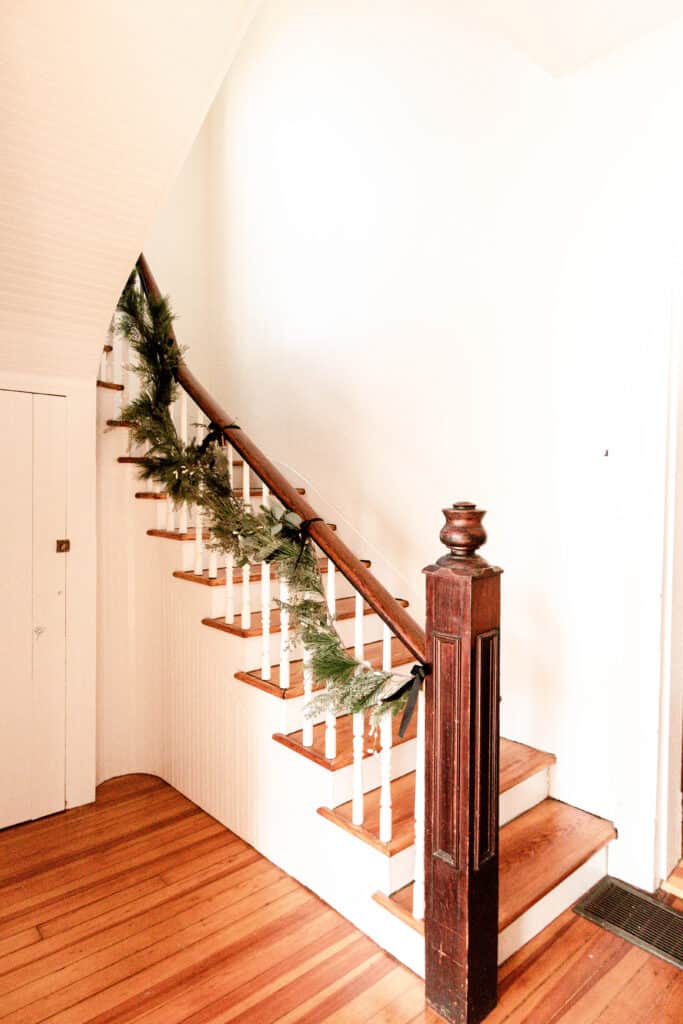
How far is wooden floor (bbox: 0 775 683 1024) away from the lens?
A: 1619 millimetres

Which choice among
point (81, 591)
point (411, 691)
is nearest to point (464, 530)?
point (411, 691)

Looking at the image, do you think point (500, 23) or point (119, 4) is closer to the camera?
point (119, 4)

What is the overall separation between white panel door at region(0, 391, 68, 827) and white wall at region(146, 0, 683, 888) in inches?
54.2

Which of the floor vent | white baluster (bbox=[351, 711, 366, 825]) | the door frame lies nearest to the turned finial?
white baluster (bbox=[351, 711, 366, 825])

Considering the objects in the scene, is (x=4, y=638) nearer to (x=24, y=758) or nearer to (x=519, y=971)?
(x=24, y=758)

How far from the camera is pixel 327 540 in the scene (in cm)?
197

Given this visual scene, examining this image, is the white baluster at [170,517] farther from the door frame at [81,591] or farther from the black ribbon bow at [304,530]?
the black ribbon bow at [304,530]

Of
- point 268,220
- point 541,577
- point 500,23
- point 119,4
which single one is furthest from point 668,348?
point 268,220

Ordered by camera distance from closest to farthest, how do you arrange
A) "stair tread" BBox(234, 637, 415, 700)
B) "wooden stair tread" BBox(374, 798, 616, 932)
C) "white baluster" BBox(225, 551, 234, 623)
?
"wooden stair tread" BBox(374, 798, 616, 932) → "stair tread" BBox(234, 637, 415, 700) → "white baluster" BBox(225, 551, 234, 623)

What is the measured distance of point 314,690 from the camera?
229 centimetres

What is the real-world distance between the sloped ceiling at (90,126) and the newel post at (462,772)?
4.76 feet

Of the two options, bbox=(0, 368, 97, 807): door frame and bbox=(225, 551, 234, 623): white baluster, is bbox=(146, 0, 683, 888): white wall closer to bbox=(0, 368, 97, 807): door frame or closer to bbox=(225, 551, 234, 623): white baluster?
bbox=(225, 551, 234, 623): white baluster

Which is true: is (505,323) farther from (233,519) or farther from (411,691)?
(411,691)

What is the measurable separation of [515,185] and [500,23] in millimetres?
669
